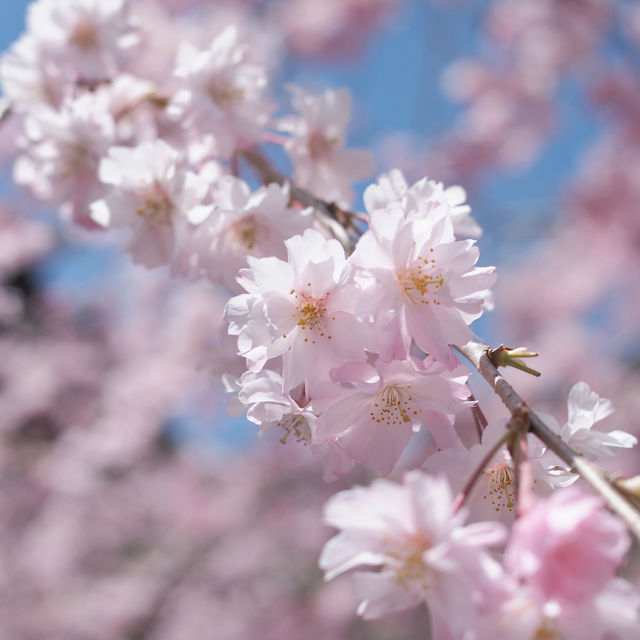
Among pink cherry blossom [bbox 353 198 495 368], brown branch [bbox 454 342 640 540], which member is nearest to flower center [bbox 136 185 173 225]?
pink cherry blossom [bbox 353 198 495 368]

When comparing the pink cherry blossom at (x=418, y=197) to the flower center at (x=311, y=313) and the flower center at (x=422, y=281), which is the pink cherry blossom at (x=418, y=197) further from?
the flower center at (x=311, y=313)

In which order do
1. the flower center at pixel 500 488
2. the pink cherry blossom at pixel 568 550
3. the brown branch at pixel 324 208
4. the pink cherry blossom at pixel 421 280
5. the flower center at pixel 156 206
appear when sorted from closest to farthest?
the pink cherry blossom at pixel 568 550 → the pink cherry blossom at pixel 421 280 → the flower center at pixel 500 488 → the brown branch at pixel 324 208 → the flower center at pixel 156 206

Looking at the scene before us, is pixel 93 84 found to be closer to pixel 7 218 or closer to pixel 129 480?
pixel 7 218

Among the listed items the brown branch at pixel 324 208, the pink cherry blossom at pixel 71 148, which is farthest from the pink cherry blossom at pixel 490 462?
the pink cherry blossom at pixel 71 148

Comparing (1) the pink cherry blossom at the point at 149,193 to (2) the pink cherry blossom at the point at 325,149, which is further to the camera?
(2) the pink cherry blossom at the point at 325,149

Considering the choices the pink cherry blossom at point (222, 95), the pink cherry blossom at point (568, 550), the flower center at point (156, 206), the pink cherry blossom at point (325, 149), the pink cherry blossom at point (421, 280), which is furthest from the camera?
the pink cherry blossom at point (325, 149)

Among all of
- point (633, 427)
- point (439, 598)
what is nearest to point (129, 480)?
point (633, 427)

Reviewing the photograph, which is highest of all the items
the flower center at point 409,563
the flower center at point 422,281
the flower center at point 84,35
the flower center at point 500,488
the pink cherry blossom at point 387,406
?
the flower center at point 84,35
